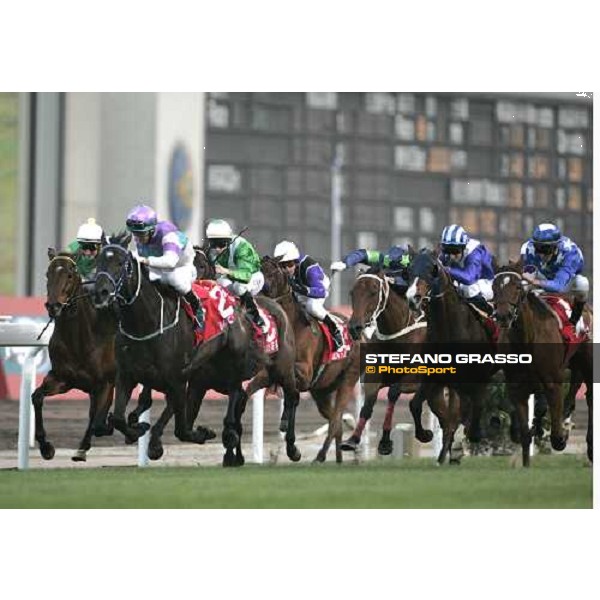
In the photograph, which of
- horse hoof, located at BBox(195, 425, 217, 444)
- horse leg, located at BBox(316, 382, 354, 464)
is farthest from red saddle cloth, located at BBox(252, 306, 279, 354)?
horse hoof, located at BBox(195, 425, 217, 444)

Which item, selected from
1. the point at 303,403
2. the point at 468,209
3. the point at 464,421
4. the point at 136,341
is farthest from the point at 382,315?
the point at 303,403

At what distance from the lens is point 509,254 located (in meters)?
15.5

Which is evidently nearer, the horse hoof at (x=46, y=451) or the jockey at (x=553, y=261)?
the horse hoof at (x=46, y=451)

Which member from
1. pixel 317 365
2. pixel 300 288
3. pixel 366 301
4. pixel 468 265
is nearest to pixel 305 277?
pixel 300 288

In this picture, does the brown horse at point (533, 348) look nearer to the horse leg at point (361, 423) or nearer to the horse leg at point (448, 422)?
the horse leg at point (448, 422)

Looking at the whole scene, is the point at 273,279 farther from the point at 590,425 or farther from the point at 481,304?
the point at 590,425

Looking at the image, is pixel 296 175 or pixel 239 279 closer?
pixel 239 279

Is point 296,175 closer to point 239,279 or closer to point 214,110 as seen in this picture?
point 214,110

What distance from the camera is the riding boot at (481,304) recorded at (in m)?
13.1

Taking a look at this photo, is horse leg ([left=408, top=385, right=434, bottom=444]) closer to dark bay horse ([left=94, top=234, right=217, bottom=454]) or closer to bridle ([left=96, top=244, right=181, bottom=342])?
dark bay horse ([left=94, top=234, right=217, bottom=454])

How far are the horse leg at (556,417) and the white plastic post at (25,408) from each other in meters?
3.33

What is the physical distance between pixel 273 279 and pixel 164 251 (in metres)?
2.08

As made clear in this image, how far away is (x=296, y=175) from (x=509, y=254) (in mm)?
6723

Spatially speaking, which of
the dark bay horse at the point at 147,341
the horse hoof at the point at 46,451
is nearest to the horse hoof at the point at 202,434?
the dark bay horse at the point at 147,341
